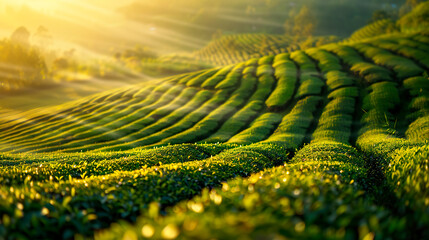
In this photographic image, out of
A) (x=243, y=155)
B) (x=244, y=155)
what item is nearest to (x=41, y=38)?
(x=243, y=155)

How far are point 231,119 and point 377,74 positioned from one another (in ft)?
98.9

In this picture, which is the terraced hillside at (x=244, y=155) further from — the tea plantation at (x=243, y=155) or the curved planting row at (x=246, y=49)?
the curved planting row at (x=246, y=49)

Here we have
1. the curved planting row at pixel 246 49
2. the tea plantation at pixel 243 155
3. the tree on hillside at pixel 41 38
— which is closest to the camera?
the tea plantation at pixel 243 155

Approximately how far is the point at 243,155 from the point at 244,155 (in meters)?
0.15

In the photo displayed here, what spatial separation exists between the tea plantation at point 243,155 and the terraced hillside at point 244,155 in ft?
0.19

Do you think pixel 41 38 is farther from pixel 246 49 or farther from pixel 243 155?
pixel 243 155

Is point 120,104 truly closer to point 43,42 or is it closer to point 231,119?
point 231,119

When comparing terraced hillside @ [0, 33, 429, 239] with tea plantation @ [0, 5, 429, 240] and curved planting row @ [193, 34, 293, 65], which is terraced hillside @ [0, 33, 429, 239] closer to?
tea plantation @ [0, 5, 429, 240]

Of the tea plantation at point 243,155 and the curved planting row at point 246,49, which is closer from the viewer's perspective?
the tea plantation at point 243,155

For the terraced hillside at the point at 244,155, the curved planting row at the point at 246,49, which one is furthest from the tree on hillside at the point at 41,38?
the terraced hillside at the point at 244,155

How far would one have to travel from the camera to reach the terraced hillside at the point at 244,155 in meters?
4.80

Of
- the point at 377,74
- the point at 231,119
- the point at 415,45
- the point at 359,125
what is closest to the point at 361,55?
the point at 415,45

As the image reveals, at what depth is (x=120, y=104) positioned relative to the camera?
62750 millimetres

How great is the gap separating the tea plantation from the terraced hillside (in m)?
0.06
